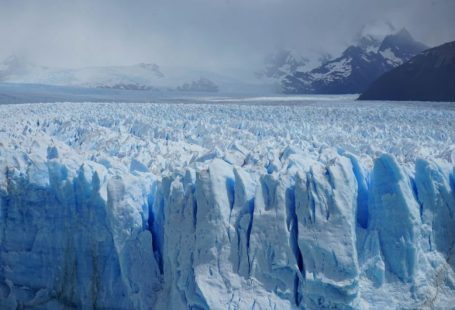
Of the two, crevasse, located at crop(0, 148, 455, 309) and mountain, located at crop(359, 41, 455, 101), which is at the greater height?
mountain, located at crop(359, 41, 455, 101)

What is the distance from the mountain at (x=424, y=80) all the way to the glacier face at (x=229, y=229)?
16.1 meters

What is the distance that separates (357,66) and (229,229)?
4651 centimetres

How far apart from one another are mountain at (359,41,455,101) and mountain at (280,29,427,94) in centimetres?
2239

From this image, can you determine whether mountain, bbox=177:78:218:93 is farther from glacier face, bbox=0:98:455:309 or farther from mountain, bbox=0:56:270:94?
glacier face, bbox=0:98:455:309

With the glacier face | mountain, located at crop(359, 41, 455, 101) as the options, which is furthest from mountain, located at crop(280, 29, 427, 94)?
the glacier face

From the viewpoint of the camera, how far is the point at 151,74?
144 feet

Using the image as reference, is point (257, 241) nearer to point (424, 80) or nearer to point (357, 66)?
point (424, 80)

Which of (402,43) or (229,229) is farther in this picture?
(402,43)

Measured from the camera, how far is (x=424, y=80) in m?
22.9

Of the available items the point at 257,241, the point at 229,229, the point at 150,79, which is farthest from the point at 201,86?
the point at 257,241

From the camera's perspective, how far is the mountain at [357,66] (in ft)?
159

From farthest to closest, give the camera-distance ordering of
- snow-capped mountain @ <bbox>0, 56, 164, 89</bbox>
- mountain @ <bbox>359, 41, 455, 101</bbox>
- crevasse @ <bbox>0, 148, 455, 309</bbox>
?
snow-capped mountain @ <bbox>0, 56, 164, 89</bbox> < mountain @ <bbox>359, 41, 455, 101</bbox> < crevasse @ <bbox>0, 148, 455, 309</bbox>

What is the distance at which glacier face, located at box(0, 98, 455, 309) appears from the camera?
5316mm

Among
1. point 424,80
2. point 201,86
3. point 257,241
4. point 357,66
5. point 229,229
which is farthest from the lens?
point 357,66
